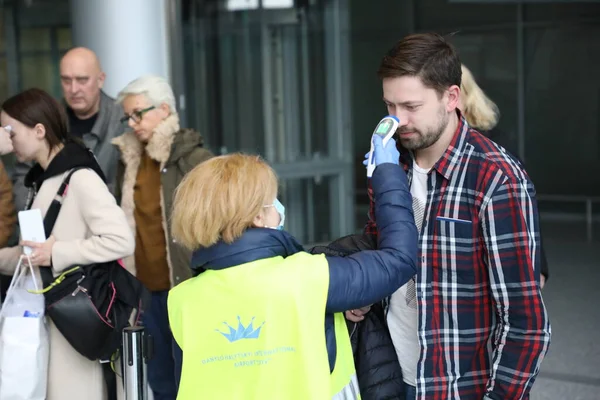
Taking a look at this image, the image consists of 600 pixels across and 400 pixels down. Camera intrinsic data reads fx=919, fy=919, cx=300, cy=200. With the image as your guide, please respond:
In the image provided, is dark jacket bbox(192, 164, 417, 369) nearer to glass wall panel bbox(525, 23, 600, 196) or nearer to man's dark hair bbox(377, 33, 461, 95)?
man's dark hair bbox(377, 33, 461, 95)

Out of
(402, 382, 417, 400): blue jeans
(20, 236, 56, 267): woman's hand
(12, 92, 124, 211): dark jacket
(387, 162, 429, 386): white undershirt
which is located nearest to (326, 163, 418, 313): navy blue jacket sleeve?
(387, 162, 429, 386): white undershirt

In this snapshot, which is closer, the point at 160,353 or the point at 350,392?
the point at 350,392

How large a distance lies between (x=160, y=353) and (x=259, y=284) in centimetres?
263

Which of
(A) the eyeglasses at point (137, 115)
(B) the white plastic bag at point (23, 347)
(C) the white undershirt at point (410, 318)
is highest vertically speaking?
(A) the eyeglasses at point (137, 115)

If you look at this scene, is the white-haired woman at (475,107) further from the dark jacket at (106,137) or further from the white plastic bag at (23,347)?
the dark jacket at (106,137)

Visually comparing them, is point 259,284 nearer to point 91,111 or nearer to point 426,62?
point 426,62

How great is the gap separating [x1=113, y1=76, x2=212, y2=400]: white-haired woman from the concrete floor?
89.0 inches

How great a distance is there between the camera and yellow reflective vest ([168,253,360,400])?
2119 millimetres

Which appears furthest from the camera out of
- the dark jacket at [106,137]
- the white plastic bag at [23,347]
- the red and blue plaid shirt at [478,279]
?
the dark jacket at [106,137]

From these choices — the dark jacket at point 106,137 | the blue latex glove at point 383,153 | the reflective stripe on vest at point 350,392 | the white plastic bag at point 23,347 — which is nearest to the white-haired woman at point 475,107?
the blue latex glove at point 383,153

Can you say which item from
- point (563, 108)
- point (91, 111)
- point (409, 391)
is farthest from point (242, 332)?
point (563, 108)

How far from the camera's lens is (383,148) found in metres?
2.30

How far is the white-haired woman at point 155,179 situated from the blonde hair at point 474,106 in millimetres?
1354

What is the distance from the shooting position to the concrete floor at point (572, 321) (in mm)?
5492
